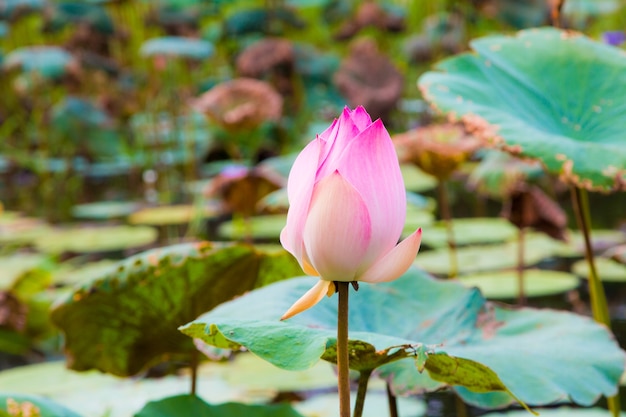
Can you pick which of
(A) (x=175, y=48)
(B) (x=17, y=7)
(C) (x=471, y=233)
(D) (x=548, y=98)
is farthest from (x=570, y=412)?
(B) (x=17, y=7)

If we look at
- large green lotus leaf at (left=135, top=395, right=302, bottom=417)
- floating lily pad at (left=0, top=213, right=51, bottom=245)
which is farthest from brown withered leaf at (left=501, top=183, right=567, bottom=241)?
floating lily pad at (left=0, top=213, right=51, bottom=245)

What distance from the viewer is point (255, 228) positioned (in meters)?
2.36

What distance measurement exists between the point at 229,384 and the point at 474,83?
56cm

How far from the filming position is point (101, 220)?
2.69 metres

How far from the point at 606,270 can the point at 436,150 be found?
421mm

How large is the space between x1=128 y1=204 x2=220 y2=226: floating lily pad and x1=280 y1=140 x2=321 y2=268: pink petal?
1958 millimetres

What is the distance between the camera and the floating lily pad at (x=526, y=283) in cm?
156

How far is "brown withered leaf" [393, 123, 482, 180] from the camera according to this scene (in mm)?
1560

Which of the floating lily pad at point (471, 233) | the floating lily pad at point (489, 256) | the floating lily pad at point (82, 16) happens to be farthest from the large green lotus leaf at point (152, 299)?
the floating lily pad at point (82, 16)

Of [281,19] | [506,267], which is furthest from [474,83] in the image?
[281,19]

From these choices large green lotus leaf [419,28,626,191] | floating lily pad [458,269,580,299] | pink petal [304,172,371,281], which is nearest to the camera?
pink petal [304,172,371,281]

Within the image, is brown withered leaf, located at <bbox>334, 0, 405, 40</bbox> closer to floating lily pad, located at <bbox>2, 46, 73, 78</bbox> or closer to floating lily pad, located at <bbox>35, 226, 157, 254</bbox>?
floating lily pad, located at <bbox>2, 46, 73, 78</bbox>

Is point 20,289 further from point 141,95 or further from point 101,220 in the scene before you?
point 141,95

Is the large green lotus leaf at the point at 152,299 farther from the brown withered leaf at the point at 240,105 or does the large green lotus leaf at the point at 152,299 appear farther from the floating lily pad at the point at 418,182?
the floating lily pad at the point at 418,182
